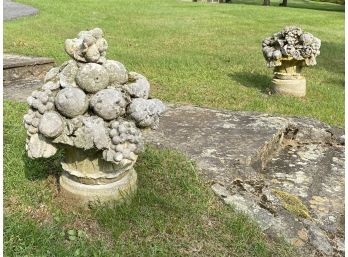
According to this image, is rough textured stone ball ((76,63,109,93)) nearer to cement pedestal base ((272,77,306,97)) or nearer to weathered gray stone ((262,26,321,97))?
weathered gray stone ((262,26,321,97))

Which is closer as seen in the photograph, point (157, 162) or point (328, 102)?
point (157, 162)

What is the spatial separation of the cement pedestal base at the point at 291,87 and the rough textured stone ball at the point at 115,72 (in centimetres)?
561

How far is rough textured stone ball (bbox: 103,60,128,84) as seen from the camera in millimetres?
3432

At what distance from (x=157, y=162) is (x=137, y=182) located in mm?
439

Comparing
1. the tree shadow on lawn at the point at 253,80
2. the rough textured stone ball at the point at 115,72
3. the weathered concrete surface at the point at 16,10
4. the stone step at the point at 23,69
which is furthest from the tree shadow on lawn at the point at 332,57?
the weathered concrete surface at the point at 16,10

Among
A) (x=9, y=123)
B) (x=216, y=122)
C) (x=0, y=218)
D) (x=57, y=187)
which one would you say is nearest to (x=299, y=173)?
(x=216, y=122)

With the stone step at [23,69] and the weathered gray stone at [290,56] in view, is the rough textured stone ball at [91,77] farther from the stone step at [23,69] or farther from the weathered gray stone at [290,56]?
the weathered gray stone at [290,56]

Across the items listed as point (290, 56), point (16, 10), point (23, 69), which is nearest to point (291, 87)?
point (290, 56)

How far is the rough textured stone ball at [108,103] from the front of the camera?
326 centimetres

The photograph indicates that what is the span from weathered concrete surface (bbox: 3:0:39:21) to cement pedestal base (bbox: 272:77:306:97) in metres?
12.3

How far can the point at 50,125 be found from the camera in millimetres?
3238

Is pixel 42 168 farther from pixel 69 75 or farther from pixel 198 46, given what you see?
pixel 198 46

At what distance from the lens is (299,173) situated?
496cm

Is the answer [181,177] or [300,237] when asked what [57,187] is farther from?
[300,237]
